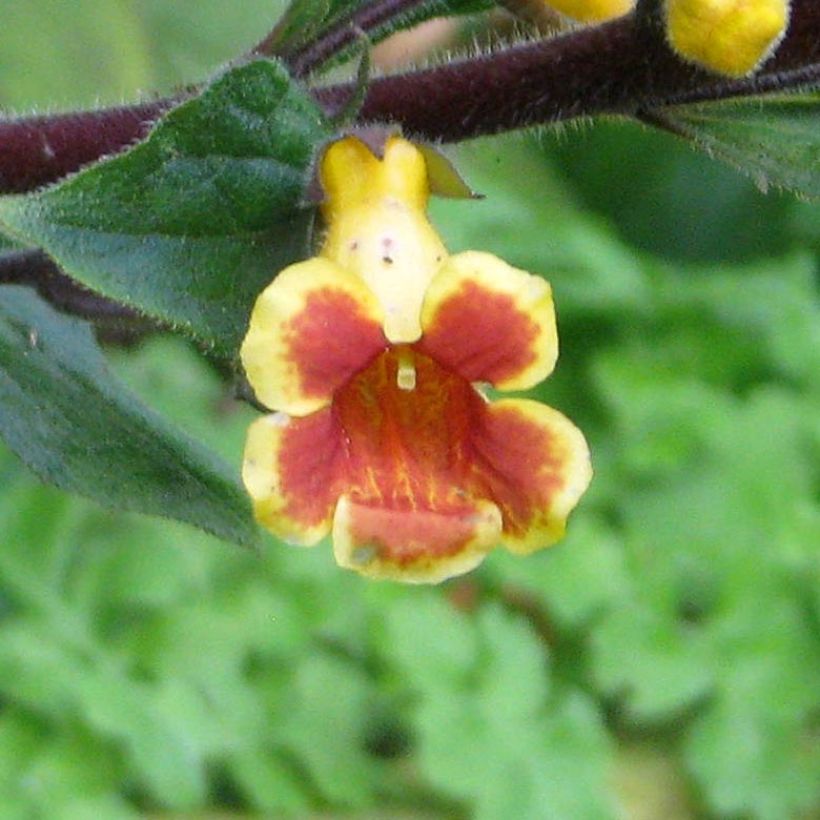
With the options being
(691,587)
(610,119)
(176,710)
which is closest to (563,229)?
(691,587)

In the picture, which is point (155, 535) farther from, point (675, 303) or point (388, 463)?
point (388, 463)

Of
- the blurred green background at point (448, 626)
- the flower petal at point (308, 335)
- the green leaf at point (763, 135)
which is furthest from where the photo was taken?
the blurred green background at point (448, 626)

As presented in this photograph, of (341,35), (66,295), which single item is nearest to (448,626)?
(66,295)

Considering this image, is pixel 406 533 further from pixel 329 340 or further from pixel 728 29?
pixel 728 29

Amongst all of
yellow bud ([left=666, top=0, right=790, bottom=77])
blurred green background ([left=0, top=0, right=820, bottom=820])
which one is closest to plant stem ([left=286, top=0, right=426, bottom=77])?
yellow bud ([left=666, top=0, right=790, bottom=77])

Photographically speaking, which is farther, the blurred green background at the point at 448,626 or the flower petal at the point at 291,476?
the blurred green background at the point at 448,626

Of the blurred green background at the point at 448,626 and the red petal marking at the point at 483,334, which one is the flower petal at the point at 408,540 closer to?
the red petal marking at the point at 483,334

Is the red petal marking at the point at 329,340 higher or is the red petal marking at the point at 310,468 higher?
the red petal marking at the point at 329,340

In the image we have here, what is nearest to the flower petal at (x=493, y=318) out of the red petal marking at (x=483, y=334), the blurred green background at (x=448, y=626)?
the red petal marking at (x=483, y=334)

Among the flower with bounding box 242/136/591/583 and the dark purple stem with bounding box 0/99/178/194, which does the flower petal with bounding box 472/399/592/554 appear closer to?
the flower with bounding box 242/136/591/583

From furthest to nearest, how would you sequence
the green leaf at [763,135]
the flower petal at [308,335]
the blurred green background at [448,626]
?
the blurred green background at [448,626] < the green leaf at [763,135] < the flower petal at [308,335]
